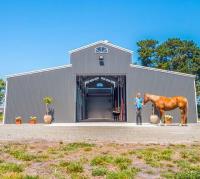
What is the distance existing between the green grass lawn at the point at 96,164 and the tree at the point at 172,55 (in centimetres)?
3381

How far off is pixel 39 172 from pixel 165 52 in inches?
1526

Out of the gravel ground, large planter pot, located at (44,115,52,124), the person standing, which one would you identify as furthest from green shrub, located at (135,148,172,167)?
large planter pot, located at (44,115,52,124)

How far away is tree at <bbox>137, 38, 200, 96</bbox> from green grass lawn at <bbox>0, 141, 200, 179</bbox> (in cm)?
3381

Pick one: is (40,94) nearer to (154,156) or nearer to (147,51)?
(154,156)

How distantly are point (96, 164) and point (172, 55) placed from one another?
3869 cm

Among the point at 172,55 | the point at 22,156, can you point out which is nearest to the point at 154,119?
the point at 22,156

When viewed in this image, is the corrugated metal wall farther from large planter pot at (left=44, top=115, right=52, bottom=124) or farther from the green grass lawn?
the green grass lawn

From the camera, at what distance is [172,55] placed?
1590 inches

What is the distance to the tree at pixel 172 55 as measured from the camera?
38.1 meters

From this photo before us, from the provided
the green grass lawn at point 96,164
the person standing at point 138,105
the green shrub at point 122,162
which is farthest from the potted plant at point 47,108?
the green shrub at point 122,162

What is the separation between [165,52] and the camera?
131ft

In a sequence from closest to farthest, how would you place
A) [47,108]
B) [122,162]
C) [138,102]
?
[122,162]
[138,102]
[47,108]

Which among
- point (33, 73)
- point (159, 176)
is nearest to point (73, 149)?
point (159, 176)

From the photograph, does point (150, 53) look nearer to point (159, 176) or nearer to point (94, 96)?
point (94, 96)
